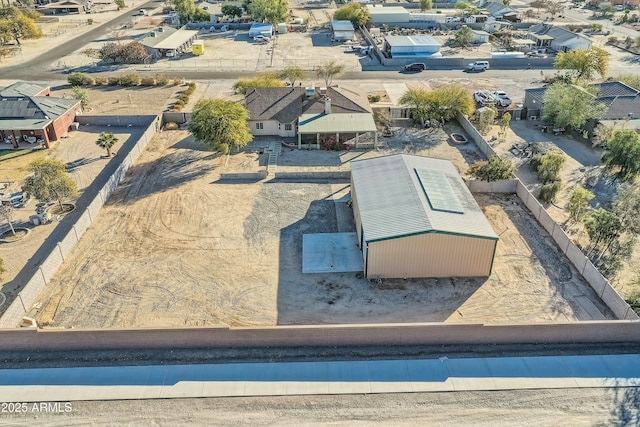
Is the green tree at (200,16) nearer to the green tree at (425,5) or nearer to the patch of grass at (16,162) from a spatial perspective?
the green tree at (425,5)

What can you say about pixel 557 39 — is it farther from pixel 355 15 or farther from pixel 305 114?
pixel 305 114

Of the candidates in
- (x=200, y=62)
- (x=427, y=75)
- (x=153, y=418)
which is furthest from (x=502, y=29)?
(x=153, y=418)

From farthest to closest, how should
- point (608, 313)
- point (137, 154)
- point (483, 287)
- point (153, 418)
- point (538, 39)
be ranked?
point (538, 39), point (137, 154), point (483, 287), point (608, 313), point (153, 418)

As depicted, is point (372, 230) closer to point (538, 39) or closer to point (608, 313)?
point (608, 313)

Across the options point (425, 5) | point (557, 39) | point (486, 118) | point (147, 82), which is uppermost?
point (425, 5)

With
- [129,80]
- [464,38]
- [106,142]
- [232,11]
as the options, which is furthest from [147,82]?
[464,38]

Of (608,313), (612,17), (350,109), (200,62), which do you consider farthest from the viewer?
(612,17)
